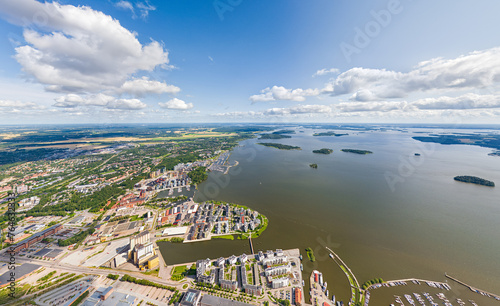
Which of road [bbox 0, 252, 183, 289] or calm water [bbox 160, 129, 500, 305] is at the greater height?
road [bbox 0, 252, 183, 289]

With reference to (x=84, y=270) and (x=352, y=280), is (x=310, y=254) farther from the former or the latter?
(x=84, y=270)

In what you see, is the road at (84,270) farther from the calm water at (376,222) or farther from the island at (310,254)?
the island at (310,254)

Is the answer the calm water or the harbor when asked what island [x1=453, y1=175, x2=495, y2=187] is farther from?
the harbor

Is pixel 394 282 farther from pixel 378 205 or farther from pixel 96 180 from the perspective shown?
pixel 96 180

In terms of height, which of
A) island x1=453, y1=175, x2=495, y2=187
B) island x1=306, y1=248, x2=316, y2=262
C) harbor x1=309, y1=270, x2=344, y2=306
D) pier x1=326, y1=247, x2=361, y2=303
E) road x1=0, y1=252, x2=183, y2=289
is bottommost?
island x1=453, y1=175, x2=495, y2=187

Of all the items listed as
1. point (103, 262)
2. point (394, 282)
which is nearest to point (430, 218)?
point (394, 282)

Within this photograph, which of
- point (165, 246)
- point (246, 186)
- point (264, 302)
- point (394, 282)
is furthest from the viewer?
point (246, 186)

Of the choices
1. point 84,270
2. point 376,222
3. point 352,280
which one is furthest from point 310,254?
point 84,270

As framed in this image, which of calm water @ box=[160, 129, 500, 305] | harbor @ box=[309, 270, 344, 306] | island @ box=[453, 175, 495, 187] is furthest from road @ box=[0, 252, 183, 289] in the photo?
island @ box=[453, 175, 495, 187]
